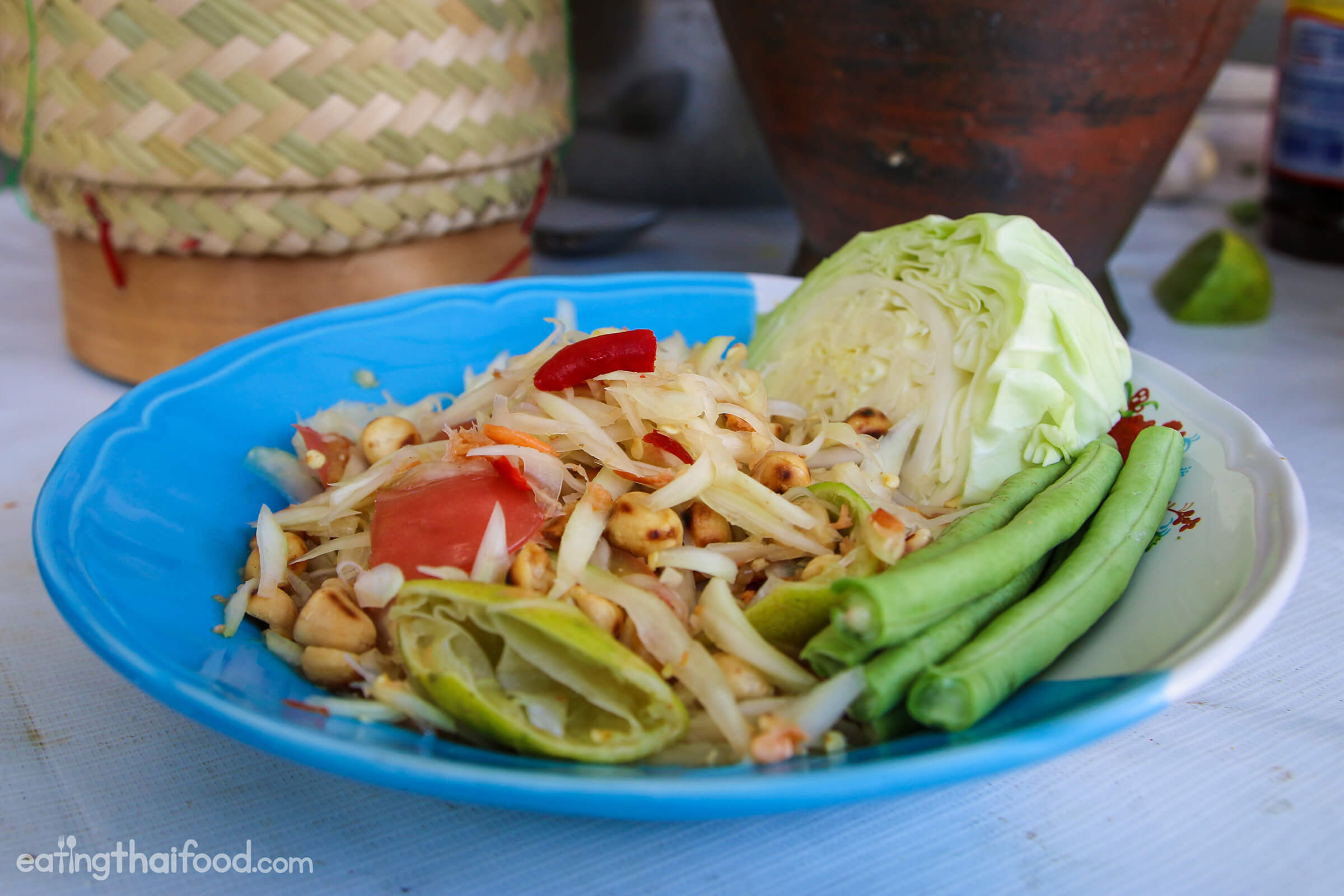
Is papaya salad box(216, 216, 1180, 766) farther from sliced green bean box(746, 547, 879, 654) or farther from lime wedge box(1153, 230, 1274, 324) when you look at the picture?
lime wedge box(1153, 230, 1274, 324)

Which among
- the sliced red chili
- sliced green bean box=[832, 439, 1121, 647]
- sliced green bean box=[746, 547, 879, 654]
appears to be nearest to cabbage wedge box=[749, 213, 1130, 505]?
sliced green bean box=[832, 439, 1121, 647]

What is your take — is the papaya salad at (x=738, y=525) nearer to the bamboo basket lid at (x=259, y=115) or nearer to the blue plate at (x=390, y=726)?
the blue plate at (x=390, y=726)

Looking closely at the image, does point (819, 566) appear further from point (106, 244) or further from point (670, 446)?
point (106, 244)

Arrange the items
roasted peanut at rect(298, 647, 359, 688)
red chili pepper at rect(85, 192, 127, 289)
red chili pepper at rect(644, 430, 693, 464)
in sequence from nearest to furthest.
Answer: roasted peanut at rect(298, 647, 359, 688) → red chili pepper at rect(644, 430, 693, 464) → red chili pepper at rect(85, 192, 127, 289)

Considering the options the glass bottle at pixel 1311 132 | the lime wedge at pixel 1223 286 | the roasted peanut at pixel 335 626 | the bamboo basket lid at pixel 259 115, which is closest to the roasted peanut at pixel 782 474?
the roasted peanut at pixel 335 626

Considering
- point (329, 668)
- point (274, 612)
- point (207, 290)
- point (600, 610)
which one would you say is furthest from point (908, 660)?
point (207, 290)

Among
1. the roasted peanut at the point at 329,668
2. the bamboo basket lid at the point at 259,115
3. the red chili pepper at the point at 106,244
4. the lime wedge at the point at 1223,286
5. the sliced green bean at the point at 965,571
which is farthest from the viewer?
the lime wedge at the point at 1223,286

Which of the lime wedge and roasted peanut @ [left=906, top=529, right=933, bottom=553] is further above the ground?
roasted peanut @ [left=906, top=529, right=933, bottom=553]
